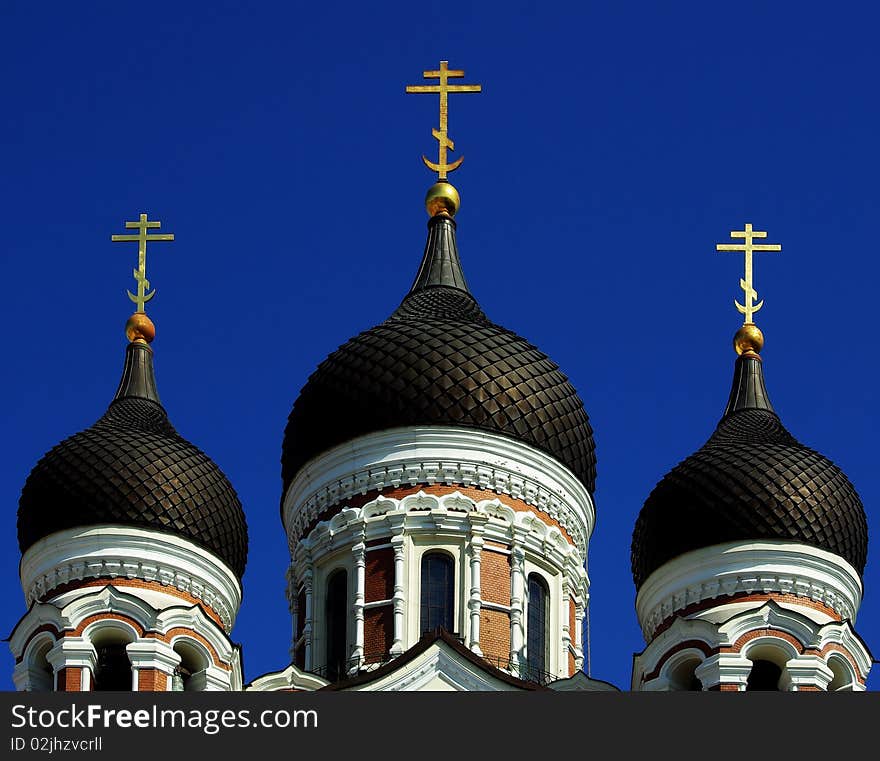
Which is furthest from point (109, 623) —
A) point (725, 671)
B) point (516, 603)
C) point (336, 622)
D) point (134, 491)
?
point (725, 671)

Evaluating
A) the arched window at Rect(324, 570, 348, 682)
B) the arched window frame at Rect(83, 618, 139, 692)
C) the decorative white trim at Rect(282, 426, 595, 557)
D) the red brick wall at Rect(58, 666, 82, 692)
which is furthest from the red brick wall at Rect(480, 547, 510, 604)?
the red brick wall at Rect(58, 666, 82, 692)

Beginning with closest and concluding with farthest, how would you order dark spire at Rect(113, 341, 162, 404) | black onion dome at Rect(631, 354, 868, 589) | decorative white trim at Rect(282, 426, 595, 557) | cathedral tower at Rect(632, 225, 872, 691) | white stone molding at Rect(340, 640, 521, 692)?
white stone molding at Rect(340, 640, 521, 692) → cathedral tower at Rect(632, 225, 872, 691) → black onion dome at Rect(631, 354, 868, 589) → decorative white trim at Rect(282, 426, 595, 557) → dark spire at Rect(113, 341, 162, 404)

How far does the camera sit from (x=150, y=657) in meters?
33.2

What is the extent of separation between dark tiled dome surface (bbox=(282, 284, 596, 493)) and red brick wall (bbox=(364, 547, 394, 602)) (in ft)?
4.43

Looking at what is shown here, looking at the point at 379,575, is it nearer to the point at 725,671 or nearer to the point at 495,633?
the point at 495,633

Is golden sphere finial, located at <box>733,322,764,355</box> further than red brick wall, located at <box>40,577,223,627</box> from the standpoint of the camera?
Yes

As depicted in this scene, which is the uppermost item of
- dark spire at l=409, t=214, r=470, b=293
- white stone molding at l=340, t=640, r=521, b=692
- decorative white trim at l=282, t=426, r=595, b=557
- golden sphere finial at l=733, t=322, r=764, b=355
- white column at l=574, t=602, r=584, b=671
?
dark spire at l=409, t=214, r=470, b=293

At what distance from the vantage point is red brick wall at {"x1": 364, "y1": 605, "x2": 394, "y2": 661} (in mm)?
33625

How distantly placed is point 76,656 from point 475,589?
4037 mm

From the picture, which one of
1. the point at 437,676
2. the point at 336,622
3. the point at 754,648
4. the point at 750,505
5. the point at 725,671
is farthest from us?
the point at 336,622

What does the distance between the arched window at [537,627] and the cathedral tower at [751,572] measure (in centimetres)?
96

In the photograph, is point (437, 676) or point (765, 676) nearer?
point (437, 676)

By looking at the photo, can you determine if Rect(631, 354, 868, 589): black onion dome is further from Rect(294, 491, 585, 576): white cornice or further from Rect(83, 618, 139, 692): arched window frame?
Rect(83, 618, 139, 692): arched window frame

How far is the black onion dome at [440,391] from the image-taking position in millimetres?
34781
